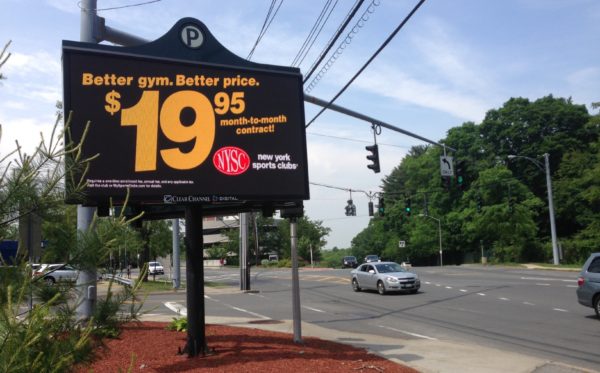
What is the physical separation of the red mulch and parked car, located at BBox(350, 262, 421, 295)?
13.4 m

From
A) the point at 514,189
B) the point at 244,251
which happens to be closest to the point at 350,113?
the point at 244,251

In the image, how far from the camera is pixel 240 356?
8398mm

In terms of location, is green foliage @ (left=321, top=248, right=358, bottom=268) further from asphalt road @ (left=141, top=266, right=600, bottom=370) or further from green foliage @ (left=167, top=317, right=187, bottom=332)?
green foliage @ (left=167, top=317, right=187, bottom=332)

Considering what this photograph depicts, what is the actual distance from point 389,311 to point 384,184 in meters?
96.6

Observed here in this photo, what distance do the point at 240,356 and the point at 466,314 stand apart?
10.1 metres

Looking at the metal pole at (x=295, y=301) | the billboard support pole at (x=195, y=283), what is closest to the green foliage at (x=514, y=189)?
the metal pole at (x=295, y=301)

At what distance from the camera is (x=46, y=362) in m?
2.90

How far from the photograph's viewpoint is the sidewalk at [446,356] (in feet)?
27.9

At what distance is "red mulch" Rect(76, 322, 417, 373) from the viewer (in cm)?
774

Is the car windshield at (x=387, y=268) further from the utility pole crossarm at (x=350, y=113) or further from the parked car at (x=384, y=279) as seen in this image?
the utility pole crossarm at (x=350, y=113)

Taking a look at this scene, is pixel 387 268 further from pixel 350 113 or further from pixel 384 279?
pixel 350 113

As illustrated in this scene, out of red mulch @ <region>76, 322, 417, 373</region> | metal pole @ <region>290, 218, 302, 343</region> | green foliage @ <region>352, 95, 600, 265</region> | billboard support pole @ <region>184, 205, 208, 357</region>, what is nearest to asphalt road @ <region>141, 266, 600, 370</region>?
billboard support pole @ <region>184, 205, 208, 357</region>

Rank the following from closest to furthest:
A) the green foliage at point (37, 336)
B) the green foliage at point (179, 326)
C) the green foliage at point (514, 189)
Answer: the green foliage at point (37, 336), the green foliage at point (179, 326), the green foliage at point (514, 189)

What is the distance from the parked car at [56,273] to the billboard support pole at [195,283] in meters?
4.97
